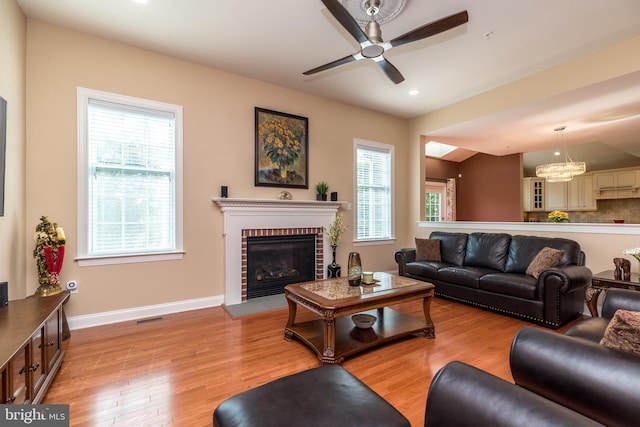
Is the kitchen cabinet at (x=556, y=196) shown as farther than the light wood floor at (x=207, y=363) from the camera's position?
Yes

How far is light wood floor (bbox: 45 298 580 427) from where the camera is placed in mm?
1862

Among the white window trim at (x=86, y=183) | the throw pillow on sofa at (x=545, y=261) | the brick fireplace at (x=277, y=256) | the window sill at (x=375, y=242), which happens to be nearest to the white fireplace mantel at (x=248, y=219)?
the brick fireplace at (x=277, y=256)

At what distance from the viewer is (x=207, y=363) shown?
2.39 meters

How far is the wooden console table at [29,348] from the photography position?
58.6 inches

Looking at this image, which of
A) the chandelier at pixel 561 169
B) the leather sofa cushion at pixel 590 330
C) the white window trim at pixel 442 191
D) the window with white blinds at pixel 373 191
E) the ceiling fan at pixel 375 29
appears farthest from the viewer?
the white window trim at pixel 442 191

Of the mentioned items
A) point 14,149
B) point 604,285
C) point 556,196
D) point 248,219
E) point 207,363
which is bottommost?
point 207,363

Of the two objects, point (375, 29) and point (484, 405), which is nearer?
point (484, 405)

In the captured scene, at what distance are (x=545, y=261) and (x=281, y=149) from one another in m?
3.71

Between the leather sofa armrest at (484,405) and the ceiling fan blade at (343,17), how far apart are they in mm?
2222

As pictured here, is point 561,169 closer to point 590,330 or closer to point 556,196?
point 556,196

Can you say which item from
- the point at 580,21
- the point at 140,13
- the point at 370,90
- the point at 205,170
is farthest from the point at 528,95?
the point at 140,13

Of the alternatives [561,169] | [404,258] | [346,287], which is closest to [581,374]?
[346,287]

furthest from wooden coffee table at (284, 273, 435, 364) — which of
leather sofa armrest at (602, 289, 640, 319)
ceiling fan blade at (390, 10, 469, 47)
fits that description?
ceiling fan blade at (390, 10, 469, 47)

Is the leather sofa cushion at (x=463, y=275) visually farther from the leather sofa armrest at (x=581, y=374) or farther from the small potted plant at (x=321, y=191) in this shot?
the leather sofa armrest at (x=581, y=374)
